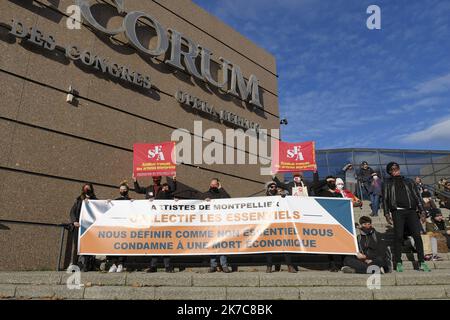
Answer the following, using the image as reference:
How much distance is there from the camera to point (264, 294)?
5.10m

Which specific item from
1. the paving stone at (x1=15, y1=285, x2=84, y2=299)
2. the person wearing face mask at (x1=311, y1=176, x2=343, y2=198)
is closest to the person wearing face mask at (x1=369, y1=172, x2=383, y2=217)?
the person wearing face mask at (x1=311, y1=176, x2=343, y2=198)

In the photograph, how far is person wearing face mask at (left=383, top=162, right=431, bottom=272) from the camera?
654 cm

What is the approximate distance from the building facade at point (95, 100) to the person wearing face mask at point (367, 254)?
17.7 feet

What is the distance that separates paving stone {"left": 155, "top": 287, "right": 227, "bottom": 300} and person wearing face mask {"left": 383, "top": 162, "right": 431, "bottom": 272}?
3.42m

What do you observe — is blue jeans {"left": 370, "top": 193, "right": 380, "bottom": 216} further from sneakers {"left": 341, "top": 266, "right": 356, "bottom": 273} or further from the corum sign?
the corum sign

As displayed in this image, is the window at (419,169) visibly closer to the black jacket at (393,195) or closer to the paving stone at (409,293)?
the black jacket at (393,195)

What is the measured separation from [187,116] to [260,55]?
5656 millimetres

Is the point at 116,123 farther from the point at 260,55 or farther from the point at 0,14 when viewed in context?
the point at 260,55

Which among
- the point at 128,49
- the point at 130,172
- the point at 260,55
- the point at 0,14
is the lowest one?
the point at 130,172

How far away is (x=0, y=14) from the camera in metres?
7.80

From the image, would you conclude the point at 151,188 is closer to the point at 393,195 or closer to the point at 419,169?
the point at 393,195

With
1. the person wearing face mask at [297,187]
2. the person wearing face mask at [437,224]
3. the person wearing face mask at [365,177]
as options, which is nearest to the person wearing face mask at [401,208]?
the person wearing face mask at [297,187]

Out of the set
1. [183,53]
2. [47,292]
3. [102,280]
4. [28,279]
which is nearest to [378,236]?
[102,280]
